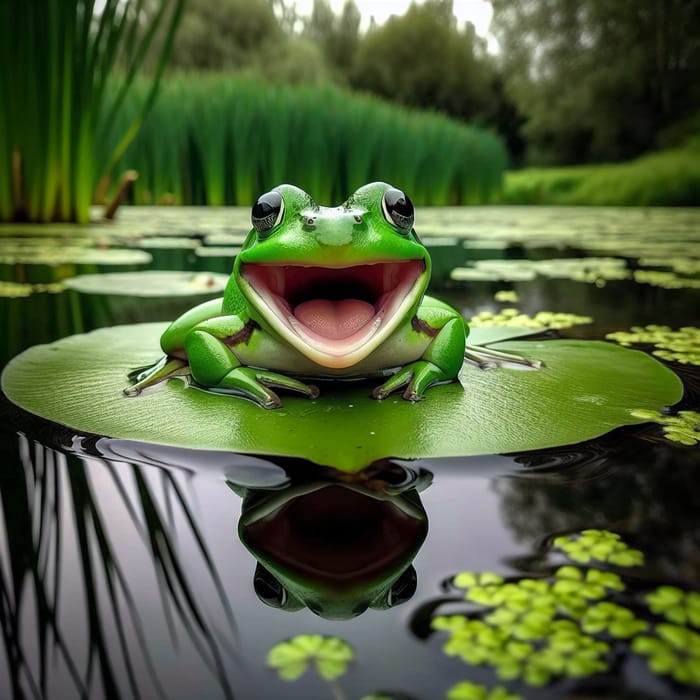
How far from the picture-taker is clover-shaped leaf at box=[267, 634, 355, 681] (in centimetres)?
46

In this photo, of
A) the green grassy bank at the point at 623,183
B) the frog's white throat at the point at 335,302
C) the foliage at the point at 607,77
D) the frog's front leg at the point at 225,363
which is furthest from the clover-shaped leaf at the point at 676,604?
the foliage at the point at 607,77

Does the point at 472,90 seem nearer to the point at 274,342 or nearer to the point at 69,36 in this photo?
the point at 69,36

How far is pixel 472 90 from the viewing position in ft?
55.9

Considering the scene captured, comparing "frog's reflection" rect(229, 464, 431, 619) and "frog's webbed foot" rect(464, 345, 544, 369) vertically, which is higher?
"frog's webbed foot" rect(464, 345, 544, 369)

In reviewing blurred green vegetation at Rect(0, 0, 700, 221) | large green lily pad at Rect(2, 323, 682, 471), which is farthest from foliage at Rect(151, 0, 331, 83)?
large green lily pad at Rect(2, 323, 682, 471)

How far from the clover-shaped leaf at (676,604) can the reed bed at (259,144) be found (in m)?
5.25

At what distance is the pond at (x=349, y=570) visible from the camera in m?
0.46

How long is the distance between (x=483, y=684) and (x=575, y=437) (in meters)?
0.47

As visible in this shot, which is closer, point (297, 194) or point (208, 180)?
point (297, 194)

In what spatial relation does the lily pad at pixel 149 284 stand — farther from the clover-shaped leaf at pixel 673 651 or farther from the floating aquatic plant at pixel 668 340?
the clover-shaped leaf at pixel 673 651

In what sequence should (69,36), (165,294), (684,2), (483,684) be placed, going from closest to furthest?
(483,684)
(165,294)
(69,36)
(684,2)

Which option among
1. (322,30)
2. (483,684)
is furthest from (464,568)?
(322,30)

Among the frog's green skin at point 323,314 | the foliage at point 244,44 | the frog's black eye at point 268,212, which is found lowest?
the frog's green skin at point 323,314

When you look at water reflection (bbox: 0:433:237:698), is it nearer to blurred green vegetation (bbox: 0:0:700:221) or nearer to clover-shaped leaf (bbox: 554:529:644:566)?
Answer: clover-shaped leaf (bbox: 554:529:644:566)
